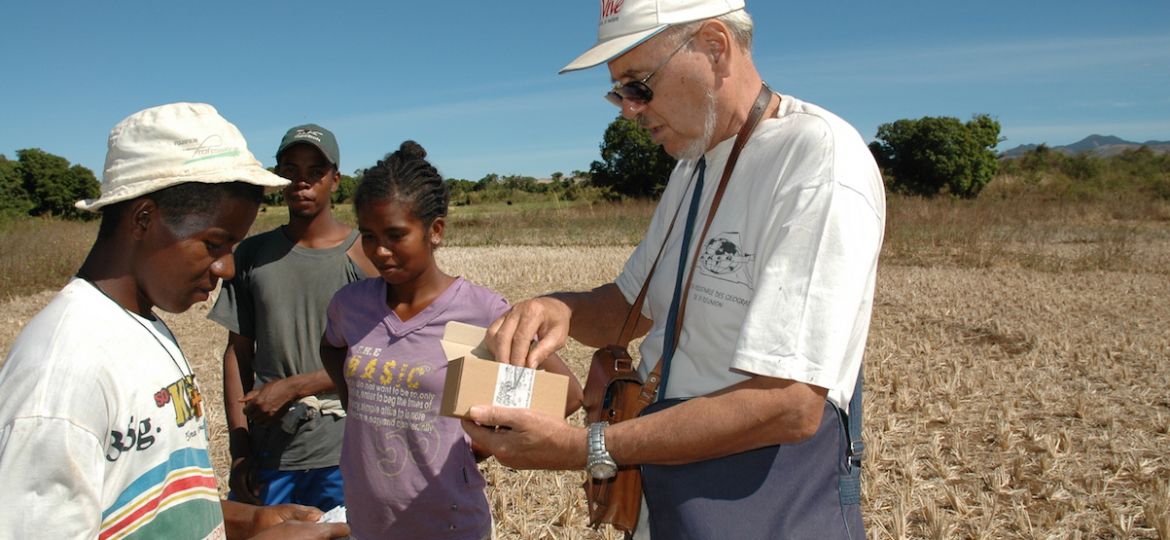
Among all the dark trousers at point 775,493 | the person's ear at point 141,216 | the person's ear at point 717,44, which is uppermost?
the person's ear at point 717,44

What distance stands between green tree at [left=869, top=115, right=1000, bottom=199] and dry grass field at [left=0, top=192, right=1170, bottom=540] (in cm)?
2755

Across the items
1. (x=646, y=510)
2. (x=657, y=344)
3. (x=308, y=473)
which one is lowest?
(x=308, y=473)

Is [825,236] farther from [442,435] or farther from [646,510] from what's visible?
[442,435]

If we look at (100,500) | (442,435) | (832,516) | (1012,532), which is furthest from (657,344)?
(1012,532)

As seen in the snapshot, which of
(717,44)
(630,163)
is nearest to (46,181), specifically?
(630,163)

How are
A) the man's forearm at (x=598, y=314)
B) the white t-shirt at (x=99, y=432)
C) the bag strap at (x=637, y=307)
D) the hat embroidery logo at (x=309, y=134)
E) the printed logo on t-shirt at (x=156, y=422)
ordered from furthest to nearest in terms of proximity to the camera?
the hat embroidery logo at (x=309, y=134) → the man's forearm at (x=598, y=314) → the bag strap at (x=637, y=307) → the printed logo on t-shirt at (x=156, y=422) → the white t-shirt at (x=99, y=432)

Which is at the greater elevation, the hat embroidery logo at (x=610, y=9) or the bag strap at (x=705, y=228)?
the hat embroidery logo at (x=610, y=9)

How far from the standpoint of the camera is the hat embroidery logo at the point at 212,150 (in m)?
1.75

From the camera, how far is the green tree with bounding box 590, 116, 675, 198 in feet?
131

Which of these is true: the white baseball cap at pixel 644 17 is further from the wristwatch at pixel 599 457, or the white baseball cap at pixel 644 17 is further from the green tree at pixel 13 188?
the green tree at pixel 13 188

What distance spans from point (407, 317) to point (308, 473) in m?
0.91

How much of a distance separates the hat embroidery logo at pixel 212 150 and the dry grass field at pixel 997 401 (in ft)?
9.48

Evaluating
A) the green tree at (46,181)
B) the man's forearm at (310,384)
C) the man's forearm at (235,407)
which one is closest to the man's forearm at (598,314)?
the man's forearm at (310,384)

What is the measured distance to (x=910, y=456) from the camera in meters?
5.07
